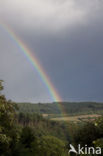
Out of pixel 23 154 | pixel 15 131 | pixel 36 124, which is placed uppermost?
pixel 36 124

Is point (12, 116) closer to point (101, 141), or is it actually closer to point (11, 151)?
point (101, 141)

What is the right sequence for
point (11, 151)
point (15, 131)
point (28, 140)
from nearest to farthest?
1. point (15, 131)
2. point (11, 151)
3. point (28, 140)

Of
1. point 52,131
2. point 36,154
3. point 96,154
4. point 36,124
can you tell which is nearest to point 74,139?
point 36,154

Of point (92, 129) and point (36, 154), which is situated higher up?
point (92, 129)

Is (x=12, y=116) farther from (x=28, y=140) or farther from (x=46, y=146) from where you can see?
(x=46, y=146)

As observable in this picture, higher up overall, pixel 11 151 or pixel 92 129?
pixel 92 129

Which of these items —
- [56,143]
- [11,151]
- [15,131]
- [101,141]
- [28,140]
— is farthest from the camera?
[56,143]

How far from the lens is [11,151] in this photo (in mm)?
45750

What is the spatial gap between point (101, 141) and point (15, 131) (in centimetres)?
2199

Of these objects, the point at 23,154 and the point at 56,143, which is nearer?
the point at 23,154

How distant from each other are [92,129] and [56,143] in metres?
8.93

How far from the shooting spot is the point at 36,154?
48250 millimetres

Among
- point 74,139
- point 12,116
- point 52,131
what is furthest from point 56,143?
point 52,131

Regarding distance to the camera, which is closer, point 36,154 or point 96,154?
point 96,154
